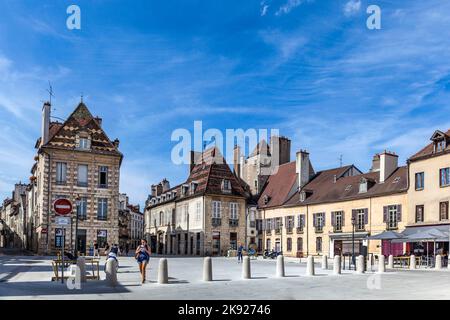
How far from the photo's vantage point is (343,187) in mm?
45719

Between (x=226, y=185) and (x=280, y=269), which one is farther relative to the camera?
A: (x=226, y=185)

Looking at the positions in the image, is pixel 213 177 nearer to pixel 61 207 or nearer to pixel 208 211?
pixel 208 211

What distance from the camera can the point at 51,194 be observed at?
40.9 m

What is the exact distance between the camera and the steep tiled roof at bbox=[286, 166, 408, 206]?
1580 inches

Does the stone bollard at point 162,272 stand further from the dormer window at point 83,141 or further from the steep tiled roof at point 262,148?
the steep tiled roof at point 262,148

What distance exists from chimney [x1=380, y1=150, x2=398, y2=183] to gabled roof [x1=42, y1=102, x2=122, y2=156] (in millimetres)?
22408

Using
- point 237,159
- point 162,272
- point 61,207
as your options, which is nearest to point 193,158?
point 237,159

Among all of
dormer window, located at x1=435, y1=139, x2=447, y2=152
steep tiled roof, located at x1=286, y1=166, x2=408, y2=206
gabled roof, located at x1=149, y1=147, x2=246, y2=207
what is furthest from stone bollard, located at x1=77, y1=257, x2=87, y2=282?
gabled roof, located at x1=149, y1=147, x2=246, y2=207

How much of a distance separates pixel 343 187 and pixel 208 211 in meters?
13.3

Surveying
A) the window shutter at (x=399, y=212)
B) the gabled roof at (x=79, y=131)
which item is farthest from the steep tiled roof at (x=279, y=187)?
the gabled roof at (x=79, y=131)

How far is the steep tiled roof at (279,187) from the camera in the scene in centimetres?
5206

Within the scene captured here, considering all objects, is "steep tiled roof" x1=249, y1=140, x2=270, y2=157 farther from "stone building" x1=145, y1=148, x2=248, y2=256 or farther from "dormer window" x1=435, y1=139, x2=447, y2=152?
"dormer window" x1=435, y1=139, x2=447, y2=152

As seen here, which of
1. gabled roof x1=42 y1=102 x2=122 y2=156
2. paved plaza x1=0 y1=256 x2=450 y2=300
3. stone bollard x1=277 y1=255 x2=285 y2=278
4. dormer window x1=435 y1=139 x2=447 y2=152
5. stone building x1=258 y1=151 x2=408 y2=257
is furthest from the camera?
gabled roof x1=42 y1=102 x2=122 y2=156

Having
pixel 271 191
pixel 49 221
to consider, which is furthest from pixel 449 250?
pixel 49 221
